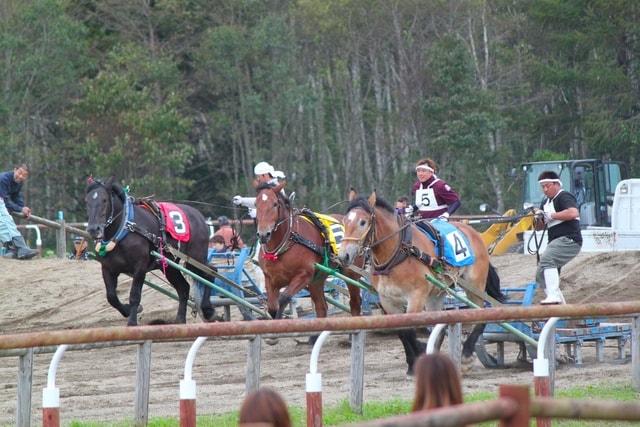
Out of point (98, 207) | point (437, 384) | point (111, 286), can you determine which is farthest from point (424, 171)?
point (437, 384)

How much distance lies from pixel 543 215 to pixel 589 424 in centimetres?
485

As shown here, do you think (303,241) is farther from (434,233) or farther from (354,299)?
(434,233)

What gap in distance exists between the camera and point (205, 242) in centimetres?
1881

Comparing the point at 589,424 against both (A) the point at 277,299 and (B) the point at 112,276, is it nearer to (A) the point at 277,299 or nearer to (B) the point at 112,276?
(A) the point at 277,299

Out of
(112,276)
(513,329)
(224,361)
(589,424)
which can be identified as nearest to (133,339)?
(589,424)

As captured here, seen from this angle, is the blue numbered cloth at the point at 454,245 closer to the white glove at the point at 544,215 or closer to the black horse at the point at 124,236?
the white glove at the point at 544,215

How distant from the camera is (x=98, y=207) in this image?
55.6ft

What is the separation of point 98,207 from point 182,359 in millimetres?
2038

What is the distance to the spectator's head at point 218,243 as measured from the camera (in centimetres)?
2359

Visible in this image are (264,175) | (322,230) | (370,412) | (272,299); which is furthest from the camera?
(264,175)

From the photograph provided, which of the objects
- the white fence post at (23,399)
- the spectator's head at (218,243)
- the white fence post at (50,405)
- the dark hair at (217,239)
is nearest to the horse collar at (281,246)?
the spectator's head at (218,243)

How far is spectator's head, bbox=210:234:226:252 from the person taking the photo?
23594 millimetres

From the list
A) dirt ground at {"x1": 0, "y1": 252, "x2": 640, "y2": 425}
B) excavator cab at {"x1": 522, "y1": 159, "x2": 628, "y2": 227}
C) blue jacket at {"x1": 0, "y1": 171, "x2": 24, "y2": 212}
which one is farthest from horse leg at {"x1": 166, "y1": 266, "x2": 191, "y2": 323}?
excavator cab at {"x1": 522, "y1": 159, "x2": 628, "y2": 227}

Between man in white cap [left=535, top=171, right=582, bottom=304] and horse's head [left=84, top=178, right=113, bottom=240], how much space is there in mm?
4995
